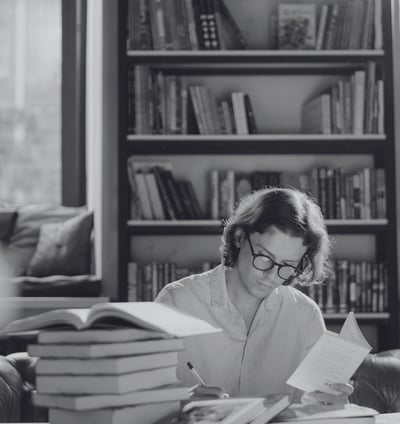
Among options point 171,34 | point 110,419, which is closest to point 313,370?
point 110,419

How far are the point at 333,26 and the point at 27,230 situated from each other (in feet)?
5.70

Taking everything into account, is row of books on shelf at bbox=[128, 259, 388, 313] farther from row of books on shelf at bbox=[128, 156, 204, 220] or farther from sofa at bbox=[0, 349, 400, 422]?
sofa at bbox=[0, 349, 400, 422]

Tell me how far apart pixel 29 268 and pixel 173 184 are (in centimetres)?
77

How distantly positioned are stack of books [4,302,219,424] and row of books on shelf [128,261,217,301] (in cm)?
235

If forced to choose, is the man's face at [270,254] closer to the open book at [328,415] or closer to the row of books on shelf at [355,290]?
the open book at [328,415]

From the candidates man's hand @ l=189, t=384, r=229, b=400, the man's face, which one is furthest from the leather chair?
man's hand @ l=189, t=384, r=229, b=400

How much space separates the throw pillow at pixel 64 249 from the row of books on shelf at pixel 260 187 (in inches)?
10.1

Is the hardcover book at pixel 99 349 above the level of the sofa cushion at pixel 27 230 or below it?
below

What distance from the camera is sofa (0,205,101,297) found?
11.1ft

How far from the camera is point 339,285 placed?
3.54 m

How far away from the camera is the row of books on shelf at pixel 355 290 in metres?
3.51

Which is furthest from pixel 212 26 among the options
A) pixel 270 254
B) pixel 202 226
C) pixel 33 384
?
pixel 33 384

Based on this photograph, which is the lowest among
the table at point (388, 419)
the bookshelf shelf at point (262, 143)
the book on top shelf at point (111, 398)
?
the table at point (388, 419)

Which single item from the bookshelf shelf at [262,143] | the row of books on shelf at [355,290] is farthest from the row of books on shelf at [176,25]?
the row of books on shelf at [355,290]
